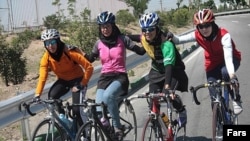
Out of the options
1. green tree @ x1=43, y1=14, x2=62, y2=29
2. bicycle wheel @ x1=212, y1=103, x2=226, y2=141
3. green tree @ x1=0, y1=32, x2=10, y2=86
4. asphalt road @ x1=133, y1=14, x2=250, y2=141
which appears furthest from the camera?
green tree @ x1=43, y1=14, x2=62, y2=29

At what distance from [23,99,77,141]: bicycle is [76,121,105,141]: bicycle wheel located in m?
0.33

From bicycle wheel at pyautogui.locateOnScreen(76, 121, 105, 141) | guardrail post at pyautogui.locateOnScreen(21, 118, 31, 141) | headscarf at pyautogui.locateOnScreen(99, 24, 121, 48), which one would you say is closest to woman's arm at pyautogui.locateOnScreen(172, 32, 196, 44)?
headscarf at pyautogui.locateOnScreen(99, 24, 121, 48)

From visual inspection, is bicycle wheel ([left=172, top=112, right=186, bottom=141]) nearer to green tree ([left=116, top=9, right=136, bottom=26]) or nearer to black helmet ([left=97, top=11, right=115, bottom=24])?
black helmet ([left=97, top=11, right=115, bottom=24])

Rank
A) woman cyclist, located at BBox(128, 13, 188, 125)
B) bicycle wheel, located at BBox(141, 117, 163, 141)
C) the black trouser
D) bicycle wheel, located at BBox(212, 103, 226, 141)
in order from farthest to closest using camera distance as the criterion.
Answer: the black trouser, woman cyclist, located at BBox(128, 13, 188, 125), bicycle wheel, located at BBox(212, 103, 226, 141), bicycle wheel, located at BBox(141, 117, 163, 141)

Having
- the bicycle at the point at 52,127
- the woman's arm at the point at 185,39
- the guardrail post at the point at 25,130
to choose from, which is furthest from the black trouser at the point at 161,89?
the guardrail post at the point at 25,130

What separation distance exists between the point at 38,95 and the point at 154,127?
5.22 feet

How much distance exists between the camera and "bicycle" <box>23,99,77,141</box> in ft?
17.8

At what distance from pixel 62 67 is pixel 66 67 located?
0.18ft

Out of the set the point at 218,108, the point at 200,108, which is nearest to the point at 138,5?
the point at 200,108

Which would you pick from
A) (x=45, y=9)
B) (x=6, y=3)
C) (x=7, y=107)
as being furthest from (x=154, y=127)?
(x=45, y=9)

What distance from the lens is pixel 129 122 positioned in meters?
6.71

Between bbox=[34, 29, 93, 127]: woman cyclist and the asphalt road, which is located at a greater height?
bbox=[34, 29, 93, 127]: woman cyclist

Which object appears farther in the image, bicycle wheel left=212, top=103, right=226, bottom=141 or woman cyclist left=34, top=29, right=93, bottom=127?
woman cyclist left=34, top=29, right=93, bottom=127

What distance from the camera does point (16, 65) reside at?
563 inches
